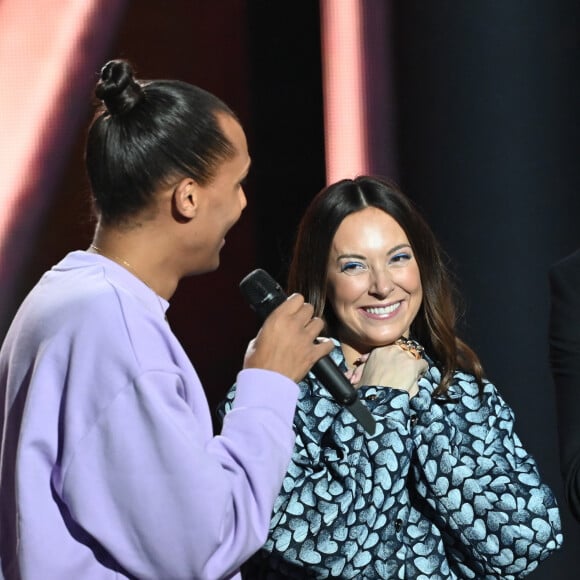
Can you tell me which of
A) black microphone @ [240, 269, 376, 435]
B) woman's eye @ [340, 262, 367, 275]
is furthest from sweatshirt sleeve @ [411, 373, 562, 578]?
black microphone @ [240, 269, 376, 435]

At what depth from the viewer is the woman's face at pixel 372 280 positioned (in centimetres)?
193

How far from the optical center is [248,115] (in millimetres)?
2838

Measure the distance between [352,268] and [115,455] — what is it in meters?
0.92

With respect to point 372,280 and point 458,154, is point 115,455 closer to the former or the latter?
point 372,280

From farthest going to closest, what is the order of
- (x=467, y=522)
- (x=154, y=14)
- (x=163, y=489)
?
(x=154, y=14)
(x=467, y=522)
(x=163, y=489)

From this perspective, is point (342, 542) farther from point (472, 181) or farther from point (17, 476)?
point (472, 181)

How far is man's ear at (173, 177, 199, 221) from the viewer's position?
1.28m

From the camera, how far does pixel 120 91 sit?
4.33ft

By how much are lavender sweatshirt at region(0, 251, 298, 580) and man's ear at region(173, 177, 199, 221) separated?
125 millimetres

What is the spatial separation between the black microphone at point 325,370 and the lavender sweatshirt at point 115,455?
0.22 meters

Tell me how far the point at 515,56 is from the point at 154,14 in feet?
3.15

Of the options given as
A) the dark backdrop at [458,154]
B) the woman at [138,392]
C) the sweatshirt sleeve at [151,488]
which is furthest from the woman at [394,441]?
the dark backdrop at [458,154]

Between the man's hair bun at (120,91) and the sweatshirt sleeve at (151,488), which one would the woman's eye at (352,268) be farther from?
the sweatshirt sleeve at (151,488)

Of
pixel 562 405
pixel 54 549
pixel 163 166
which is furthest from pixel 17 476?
pixel 562 405
